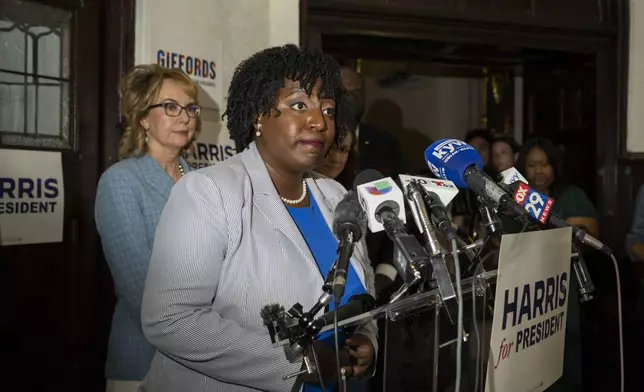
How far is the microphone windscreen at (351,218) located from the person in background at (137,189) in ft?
3.22

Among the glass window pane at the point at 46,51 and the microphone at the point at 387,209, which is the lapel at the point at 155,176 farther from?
the microphone at the point at 387,209

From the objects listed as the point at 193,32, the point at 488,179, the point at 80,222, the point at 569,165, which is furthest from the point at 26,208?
the point at 569,165

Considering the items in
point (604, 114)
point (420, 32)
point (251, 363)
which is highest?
point (420, 32)

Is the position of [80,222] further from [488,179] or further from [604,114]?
[604,114]

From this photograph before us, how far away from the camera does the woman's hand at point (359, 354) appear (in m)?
1.47

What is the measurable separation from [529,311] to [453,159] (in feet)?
1.20

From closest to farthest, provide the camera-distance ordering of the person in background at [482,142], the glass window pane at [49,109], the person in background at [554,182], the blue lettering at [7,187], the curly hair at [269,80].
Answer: the curly hair at [269,80] → the blue lettering at [7,187] → the glass window pane at [49,109] → the person in background at [554,182] → the person in background at [482,142]

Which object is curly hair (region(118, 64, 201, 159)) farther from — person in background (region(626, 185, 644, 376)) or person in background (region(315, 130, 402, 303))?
person in background (region(626, 185, 644, 376))

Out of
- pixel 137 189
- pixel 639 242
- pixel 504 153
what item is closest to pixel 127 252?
pixel 137 189

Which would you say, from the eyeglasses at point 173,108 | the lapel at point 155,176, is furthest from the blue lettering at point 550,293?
the eyeglasses at point 173,108

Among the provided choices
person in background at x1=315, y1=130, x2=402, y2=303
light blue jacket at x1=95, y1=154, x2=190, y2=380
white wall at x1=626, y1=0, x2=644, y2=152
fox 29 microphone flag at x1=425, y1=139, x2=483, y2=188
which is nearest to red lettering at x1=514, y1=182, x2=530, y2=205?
fox 29 microphone flag at x1=425, y1=139, x2=483, y2=188

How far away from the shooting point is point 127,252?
212 centimetres

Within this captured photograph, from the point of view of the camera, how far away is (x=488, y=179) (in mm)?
1411

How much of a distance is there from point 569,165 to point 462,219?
1313mm
